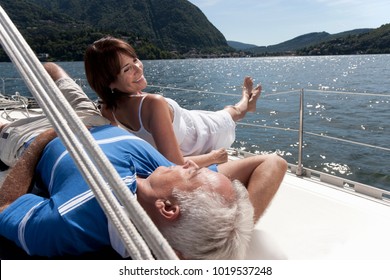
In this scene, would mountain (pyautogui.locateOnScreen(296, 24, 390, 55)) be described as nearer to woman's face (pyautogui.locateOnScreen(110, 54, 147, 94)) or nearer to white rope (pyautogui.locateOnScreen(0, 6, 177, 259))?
woman's face (pyautogui.locateOnScreen(110, 54, 147, 94))

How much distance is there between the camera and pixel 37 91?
2.36 ft

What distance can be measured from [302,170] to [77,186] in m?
1.28

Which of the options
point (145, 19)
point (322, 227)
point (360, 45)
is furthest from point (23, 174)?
point (145, 19)

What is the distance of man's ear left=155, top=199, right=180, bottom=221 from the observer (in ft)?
2.62

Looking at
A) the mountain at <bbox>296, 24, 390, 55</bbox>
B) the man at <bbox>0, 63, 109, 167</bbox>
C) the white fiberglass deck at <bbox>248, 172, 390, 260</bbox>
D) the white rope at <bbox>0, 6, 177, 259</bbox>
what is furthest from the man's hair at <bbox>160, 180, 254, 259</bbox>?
the mountain at <bbox>296, 24, 390, 55</bbox>

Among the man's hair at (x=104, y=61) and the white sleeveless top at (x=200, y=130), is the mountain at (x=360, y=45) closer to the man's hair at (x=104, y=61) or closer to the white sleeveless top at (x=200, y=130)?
the white sleeveless top at (x=200, y=130)

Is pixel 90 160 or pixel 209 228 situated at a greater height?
pixel 90 160

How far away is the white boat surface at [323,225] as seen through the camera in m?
1.14

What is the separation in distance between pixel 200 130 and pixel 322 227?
655mm

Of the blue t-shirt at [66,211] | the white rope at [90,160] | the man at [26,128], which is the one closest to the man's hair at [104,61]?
the man at [26,128]

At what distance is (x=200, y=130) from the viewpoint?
167 cm

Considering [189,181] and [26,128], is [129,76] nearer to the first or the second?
[26,128]

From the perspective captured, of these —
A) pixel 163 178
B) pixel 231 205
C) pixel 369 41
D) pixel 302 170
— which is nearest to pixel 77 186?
pixel 163 178

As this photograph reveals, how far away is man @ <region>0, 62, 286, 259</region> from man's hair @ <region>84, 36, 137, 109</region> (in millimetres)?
340
